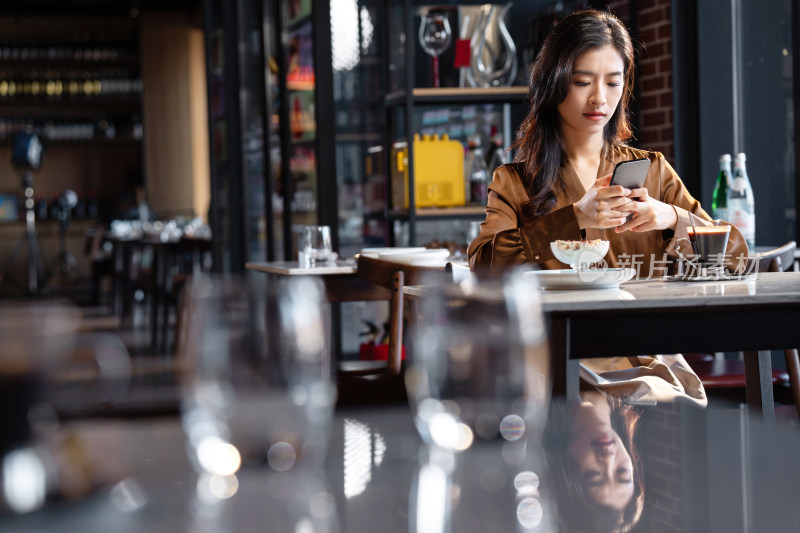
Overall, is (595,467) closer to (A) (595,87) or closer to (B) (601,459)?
(B) (601,459)

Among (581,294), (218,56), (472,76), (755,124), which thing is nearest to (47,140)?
(218,56)

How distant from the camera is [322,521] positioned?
569 mm

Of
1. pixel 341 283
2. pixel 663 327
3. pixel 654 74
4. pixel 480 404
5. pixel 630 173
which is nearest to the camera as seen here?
pixel 480 404

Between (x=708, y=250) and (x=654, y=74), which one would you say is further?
(x=654, y=74)

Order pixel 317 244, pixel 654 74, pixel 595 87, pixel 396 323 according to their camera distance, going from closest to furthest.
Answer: pixel 595 87 < pixel 396 323 < pixel 317 244 < pixel 654 74

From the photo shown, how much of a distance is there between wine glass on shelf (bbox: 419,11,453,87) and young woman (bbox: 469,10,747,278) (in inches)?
77.6

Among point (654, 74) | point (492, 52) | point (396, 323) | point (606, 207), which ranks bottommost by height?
point (396, 323)

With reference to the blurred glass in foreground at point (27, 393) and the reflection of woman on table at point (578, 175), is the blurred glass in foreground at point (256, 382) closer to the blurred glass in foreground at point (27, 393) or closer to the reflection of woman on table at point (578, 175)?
the blurred glass in foreground at point (27, 393)

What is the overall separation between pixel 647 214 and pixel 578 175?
43cm

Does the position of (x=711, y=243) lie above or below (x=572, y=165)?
below

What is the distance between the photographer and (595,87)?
8.67ft

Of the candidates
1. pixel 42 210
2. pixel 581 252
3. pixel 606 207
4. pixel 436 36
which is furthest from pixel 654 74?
pixel 42 210

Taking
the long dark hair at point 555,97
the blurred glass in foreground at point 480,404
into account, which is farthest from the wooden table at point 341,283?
the blurred glass in foreground at point 480,404

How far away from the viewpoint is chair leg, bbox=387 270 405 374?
116 inches
